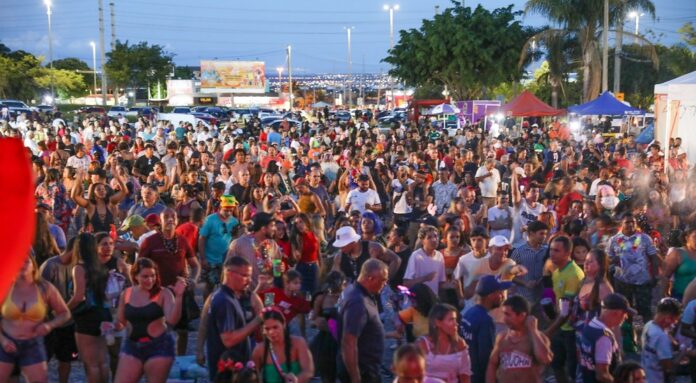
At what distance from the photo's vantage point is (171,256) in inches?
302

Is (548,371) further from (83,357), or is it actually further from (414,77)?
(414,77)

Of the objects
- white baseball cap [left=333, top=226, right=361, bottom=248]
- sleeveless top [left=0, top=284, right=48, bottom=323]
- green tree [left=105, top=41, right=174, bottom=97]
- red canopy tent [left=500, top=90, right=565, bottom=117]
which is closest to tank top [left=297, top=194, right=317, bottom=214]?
white baseball cap [left=333, top=226, right=361, bottom=248]

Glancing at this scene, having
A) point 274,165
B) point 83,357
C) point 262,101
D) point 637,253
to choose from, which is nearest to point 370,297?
point 83,357

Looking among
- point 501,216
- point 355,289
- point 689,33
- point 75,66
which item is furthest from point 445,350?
point 75,66

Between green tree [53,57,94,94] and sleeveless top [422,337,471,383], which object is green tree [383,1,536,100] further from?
green tree [53,57,94,94]

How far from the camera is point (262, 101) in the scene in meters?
110

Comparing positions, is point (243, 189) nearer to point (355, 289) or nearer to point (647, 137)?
point (355, 289)

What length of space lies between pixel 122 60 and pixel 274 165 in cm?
6237

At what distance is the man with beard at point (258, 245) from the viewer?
25.5 ft

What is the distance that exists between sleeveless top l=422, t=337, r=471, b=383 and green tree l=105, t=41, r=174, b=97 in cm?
7031

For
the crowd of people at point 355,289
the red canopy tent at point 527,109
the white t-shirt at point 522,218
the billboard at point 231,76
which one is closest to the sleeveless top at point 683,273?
the crowd of people at point 355,289

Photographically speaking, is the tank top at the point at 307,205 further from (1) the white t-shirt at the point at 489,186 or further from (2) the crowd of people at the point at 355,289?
(1) the white t-shirt at the point at 489,186

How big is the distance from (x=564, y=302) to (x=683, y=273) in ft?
4.95

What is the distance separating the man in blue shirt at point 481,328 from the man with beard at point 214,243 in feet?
11.7
